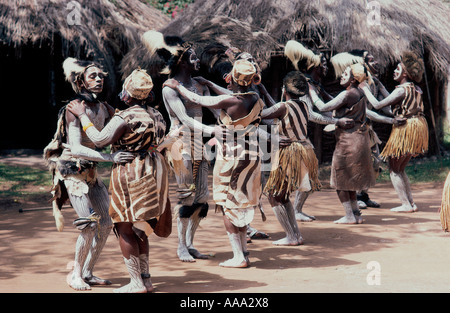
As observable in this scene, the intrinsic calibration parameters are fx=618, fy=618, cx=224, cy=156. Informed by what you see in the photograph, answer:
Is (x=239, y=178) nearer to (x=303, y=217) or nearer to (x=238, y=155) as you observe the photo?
(x=238, y=155)

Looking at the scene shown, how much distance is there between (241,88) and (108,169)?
6824 mm

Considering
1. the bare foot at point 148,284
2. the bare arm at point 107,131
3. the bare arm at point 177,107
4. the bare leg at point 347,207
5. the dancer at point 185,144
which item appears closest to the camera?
the bare arm at point 107,131

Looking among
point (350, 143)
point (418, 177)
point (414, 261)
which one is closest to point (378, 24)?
point (418, 177)

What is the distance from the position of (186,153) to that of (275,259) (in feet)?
3.94

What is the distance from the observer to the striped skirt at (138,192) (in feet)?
13.5

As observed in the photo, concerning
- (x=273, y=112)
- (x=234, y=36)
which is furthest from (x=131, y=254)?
(x=234, y=36)

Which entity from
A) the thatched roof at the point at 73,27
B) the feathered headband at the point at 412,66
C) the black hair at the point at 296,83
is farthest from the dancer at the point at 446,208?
the thatched roof at the point at 73,27

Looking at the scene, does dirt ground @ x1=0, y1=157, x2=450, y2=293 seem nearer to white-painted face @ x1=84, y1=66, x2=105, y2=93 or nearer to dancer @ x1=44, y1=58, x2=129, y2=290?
dancer @ x1=44, y1=58, x2=129, y2=290

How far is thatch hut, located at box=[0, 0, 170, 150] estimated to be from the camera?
38.1ft

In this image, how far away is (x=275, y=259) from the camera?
17.6 feet

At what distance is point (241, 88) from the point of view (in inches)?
193

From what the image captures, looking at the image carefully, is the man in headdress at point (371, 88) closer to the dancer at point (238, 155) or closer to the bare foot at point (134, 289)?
the dancer at point (238, 155)

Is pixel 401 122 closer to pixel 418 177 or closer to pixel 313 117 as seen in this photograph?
pixel 313 117

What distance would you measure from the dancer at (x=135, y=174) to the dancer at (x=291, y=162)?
1770mm
